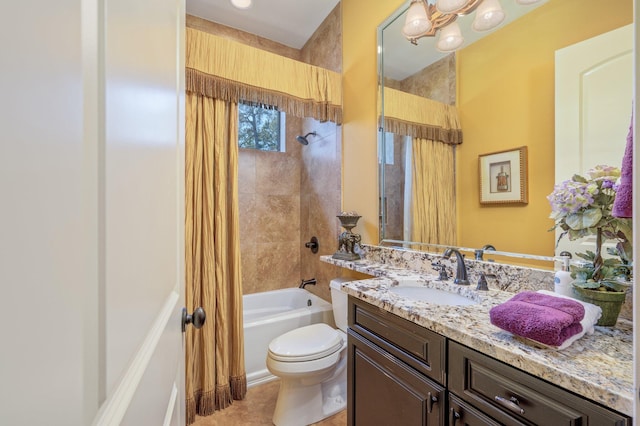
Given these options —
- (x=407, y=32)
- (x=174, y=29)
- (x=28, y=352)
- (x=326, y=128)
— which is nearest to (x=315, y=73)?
(x=326, y=128)

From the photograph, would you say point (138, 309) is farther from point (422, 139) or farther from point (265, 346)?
point (265, 346)

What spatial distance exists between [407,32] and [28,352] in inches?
79.0

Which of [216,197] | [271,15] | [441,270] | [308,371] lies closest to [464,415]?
[441,270]

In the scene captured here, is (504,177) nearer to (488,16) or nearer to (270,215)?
(488,16)

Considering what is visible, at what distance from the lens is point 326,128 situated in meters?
2.49

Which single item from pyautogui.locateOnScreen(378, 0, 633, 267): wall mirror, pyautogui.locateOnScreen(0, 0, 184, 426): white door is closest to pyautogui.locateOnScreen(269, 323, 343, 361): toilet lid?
pyautogui.locateOnScreen(378, 0, 633, 267): wall mirror

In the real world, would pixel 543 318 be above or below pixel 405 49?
below

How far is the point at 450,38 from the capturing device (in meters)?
1.49

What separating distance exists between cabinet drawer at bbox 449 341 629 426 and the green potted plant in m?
0.38

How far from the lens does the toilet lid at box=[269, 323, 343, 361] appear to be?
1551 mm

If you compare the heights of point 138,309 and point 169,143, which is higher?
point 169,143

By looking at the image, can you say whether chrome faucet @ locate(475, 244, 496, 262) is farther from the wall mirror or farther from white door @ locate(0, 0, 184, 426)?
white door @ locate(0, 0, 184, 426)

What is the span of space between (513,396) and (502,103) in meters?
1.16

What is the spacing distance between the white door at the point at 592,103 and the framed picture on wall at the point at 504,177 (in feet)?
0.42
